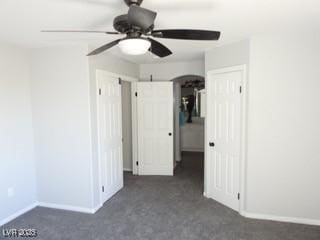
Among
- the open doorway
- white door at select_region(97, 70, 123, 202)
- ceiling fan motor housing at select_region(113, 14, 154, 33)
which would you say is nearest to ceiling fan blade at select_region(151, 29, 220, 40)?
ceiling fan motor housing at select_region(113, 14, 154, 33)

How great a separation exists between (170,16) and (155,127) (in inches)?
118

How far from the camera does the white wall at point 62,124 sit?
3373 mm

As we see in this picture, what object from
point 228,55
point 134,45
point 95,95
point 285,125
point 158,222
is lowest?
point 158,222

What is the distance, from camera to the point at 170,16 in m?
2.27

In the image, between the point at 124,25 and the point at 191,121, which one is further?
the point at 191,121

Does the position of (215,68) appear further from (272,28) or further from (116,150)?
(116,150)

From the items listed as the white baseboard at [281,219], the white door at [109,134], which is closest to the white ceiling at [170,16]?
the white door at [109,134]

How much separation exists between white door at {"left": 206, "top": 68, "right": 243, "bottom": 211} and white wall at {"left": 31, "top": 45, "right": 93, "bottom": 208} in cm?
189

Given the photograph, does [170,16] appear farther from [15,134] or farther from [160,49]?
[15,134]

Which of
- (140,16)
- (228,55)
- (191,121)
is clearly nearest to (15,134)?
(140,16)

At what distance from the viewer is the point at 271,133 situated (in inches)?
122

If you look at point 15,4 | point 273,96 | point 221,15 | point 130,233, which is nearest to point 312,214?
point 273,96

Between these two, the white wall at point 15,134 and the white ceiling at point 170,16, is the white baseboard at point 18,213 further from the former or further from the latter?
the white ceiling at point 170,16

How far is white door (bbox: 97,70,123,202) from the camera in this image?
3.69 metres
